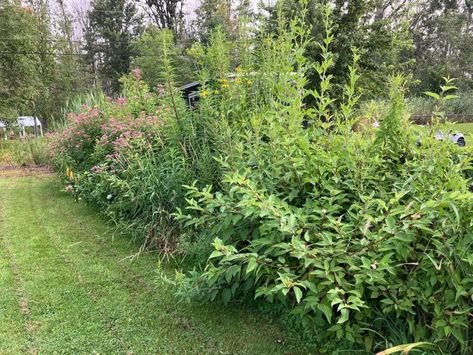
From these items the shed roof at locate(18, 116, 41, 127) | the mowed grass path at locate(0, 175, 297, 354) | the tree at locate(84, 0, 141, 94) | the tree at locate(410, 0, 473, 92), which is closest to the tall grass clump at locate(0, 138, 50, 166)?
the shed roof at locate(18, 116, 41, 127)

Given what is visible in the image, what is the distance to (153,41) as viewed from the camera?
732 inches

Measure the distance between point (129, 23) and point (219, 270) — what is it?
2956cm

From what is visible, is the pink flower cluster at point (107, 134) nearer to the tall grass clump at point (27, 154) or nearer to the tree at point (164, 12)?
the tall grass clump at point (27, 154)

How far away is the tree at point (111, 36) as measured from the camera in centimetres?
2691

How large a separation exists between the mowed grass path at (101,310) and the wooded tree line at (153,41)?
3947 millimetres

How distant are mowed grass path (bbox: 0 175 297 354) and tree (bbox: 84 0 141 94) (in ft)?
81.3

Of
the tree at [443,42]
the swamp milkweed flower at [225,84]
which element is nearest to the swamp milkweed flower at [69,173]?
the swamp milkweed flower at [225,84]

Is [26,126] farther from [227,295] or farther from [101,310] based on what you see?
[227,295]

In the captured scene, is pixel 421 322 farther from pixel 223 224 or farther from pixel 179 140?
pixel 179 140

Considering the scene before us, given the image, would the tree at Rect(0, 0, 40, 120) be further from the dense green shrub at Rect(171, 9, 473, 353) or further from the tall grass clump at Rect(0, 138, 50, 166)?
the dense green shrub at Rect(171, 9, 473, 353)

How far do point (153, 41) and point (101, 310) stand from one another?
18.0 m

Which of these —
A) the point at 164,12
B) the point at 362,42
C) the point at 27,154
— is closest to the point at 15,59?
the point at 27,154

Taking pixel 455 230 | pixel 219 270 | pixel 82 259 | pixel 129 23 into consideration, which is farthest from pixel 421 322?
pixel 129 23

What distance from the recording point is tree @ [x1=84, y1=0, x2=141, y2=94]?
2691 centimetres
